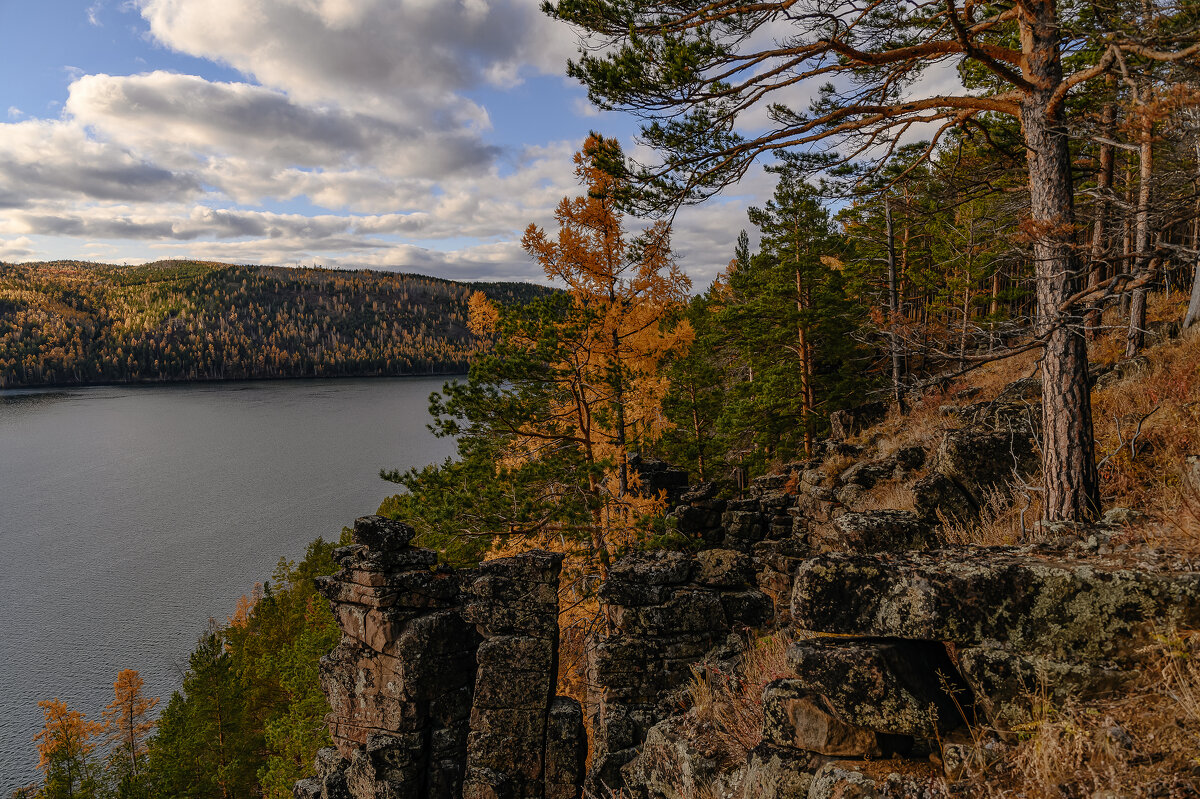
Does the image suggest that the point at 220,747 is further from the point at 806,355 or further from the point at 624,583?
the point at 806,355

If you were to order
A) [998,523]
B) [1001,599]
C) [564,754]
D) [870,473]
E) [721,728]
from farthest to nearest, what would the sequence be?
[870,473], [564,754], [998,523], [721,728], [1001,599]

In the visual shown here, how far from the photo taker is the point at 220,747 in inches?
1123

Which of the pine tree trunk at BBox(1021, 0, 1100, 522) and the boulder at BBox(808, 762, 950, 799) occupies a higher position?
the pine tree trunk at BBox(1021, 0, 1100, 522)

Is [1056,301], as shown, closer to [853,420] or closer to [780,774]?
[780,774]

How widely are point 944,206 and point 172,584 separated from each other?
191ft

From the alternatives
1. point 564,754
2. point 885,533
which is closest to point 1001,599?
point 885,533

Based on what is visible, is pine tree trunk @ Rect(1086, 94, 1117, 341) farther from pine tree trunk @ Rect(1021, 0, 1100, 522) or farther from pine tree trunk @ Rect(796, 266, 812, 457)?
pine tree trunk @ Rect(796, 266, 812, 457)

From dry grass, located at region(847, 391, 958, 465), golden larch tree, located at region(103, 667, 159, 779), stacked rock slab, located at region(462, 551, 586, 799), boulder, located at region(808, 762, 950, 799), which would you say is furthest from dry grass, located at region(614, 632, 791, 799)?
golden larch tree, located at region(103, 667, 159, 779)

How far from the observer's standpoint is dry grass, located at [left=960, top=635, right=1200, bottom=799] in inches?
118

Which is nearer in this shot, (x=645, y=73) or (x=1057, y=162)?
(x=1057, y=162)

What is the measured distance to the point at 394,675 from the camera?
11.0 metres

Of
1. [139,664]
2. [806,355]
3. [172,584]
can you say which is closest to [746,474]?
[806,355]

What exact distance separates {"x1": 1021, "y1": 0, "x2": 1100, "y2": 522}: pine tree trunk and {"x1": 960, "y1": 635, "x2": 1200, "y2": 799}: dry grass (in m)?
3.46

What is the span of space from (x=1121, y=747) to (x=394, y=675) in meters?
10.9
